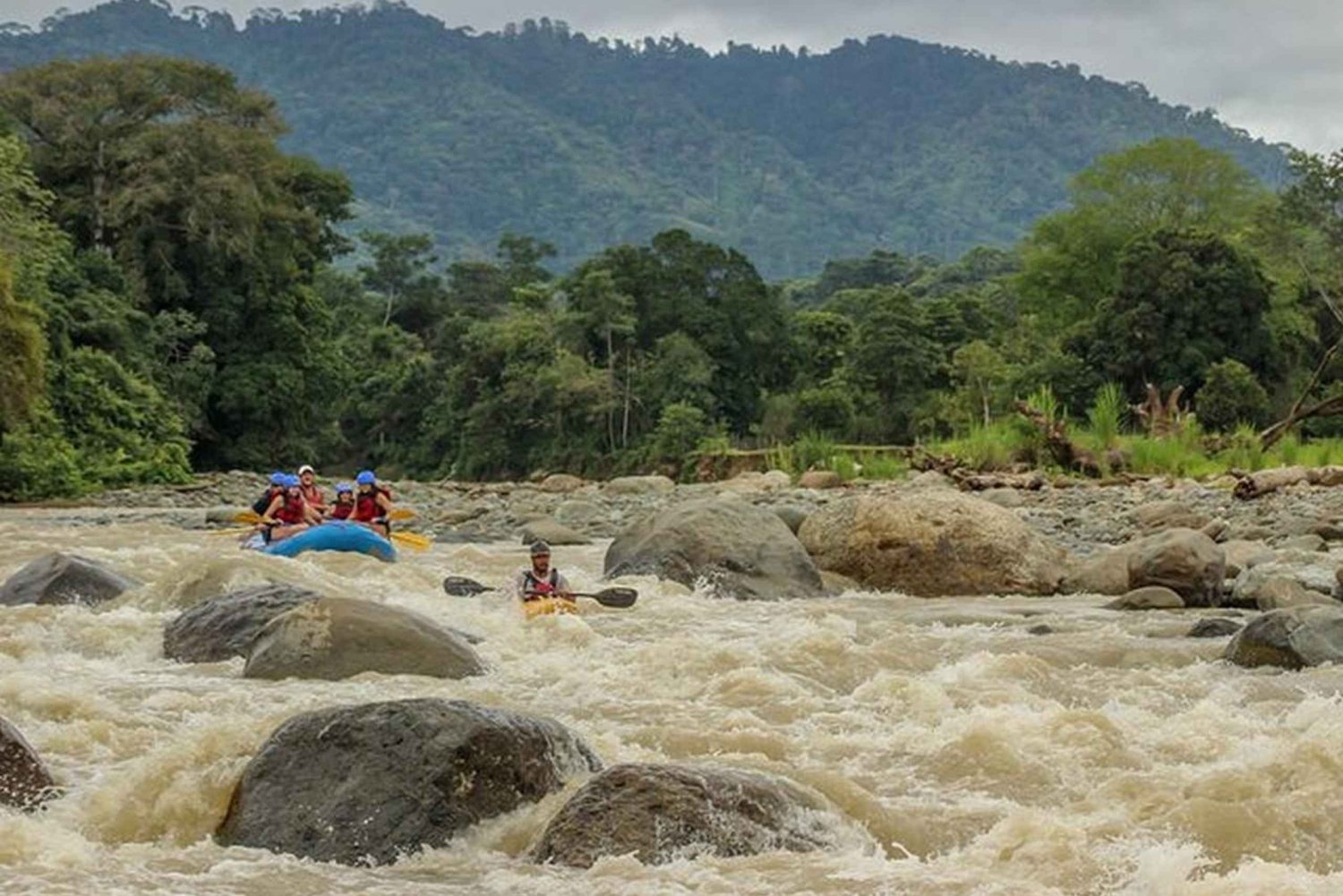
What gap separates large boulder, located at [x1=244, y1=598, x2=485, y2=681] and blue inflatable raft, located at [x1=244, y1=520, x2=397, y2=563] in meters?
5.32

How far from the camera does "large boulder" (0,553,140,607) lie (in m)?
9.87

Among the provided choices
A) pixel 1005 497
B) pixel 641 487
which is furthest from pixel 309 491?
pixel 641 487

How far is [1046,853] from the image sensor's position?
4777 millimetres

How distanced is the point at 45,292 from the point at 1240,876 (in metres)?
29.1

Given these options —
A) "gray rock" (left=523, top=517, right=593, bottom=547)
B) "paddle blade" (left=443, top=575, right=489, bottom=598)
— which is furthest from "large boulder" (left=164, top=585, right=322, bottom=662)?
"gray rock" (left=523, top=517, right=593, bottom=547)

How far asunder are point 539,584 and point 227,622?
237 centimetres

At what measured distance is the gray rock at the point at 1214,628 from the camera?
9078 mm

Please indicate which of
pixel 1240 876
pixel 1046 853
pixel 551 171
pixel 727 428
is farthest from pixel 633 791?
pixel 551 171

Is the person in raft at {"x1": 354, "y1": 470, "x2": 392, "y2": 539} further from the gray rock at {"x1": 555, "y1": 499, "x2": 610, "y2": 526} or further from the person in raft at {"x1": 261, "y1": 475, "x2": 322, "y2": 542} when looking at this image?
the gray rock at {"x1": 555, "y1": 499, "x2": 610, "y2": 526}

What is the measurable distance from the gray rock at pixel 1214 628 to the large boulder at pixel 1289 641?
77cm

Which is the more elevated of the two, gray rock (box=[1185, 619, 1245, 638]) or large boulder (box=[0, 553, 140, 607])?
gray rock (box=[1185, 619, 1245, 638])

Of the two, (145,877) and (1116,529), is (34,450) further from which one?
(145,877)

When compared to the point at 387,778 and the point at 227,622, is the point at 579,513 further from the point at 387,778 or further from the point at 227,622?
the point at 387,778

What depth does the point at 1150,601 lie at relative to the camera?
35.0 ft
